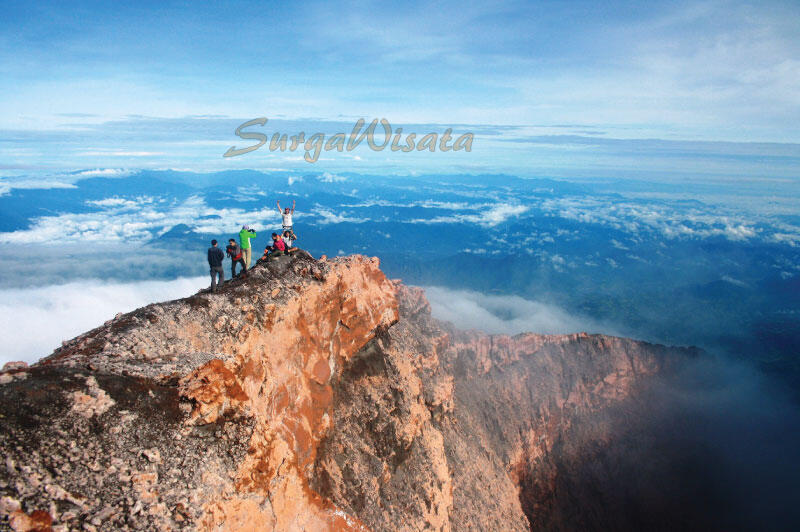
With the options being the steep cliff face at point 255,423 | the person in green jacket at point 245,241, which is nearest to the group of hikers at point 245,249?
the person in green jacket at point 245,241

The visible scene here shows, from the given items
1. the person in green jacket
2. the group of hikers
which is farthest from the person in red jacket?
the person in green jacket

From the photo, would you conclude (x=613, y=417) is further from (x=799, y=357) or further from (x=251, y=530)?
(x=799, y=357)

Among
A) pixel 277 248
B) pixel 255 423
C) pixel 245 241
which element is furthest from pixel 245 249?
pixel 255 423

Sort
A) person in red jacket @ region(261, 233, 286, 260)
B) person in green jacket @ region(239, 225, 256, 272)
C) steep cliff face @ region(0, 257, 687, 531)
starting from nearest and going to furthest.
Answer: steep cliff face @ region(0, 257, 687, 531) < person in green jacket @ region(239, 225, 256, 272) < person in red jacket @ region(261, 233, 286, 260)

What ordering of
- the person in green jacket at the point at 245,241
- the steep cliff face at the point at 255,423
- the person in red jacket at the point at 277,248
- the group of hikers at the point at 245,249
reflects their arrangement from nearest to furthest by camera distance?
the steep cliff face at the point at 255,423, the group of hikers at the point at 245,249, the person in green jacket at the point at 245,241, the person in red jacket at the point at 277,248

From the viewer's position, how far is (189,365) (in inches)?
470

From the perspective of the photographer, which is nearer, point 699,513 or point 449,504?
point 449,504

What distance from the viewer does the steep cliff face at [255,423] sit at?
7953 millimetres

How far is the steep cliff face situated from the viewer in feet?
26.1

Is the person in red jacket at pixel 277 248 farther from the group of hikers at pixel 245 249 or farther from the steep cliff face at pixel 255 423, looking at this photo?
the steep cliff face at pixel 255 423

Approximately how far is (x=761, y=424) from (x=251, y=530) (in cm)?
11731

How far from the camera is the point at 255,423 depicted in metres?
10.6

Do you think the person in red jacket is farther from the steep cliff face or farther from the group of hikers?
the steep cliff face

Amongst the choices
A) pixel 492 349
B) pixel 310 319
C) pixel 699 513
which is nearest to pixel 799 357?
pixel 699 513
